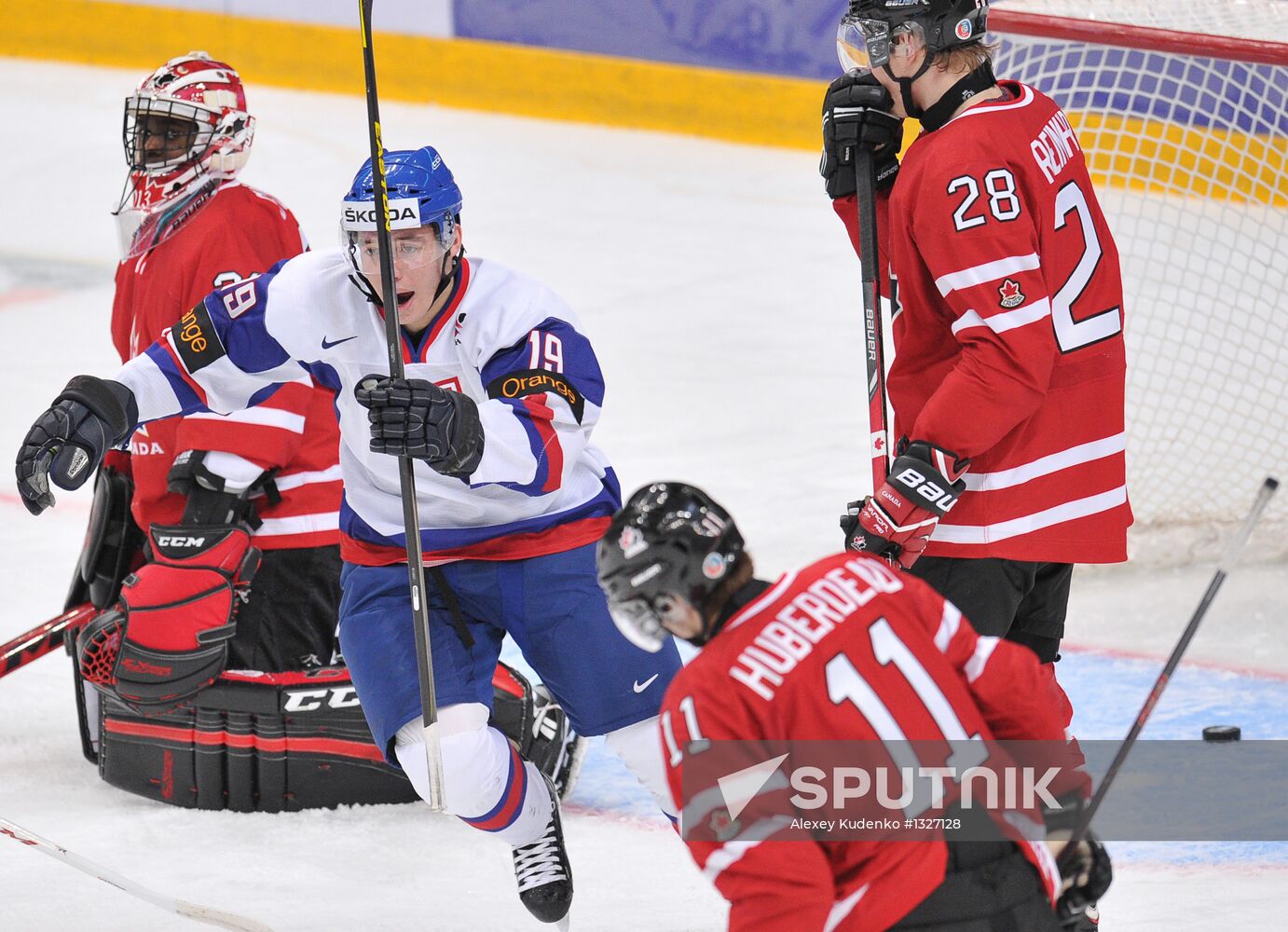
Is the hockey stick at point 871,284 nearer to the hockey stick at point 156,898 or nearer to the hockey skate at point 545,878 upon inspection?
the hockey skate at point 545,878

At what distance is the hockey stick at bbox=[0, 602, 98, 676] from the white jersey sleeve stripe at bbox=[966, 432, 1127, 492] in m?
2.00

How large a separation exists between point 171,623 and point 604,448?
227 centimetres

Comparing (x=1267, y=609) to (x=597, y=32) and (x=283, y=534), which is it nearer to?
(x=283, y=534)

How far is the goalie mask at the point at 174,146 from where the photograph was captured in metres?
3.82

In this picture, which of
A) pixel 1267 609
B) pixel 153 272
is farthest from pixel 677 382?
pixel 153 272

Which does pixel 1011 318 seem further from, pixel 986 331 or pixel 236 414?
pixel 236 414

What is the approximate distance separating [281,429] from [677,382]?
2.75 m

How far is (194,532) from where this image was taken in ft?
11.8

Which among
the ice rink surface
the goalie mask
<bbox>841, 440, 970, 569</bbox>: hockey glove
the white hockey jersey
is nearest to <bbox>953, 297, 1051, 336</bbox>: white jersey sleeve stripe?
<bbox>841, 440, 970, 569</bbox>: hockey glove

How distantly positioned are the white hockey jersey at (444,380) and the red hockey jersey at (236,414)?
53 centimetres

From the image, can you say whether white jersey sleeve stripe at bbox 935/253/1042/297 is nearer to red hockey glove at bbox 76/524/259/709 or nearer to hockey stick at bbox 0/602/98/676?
red hockey glove at bbox 76/524/259/709

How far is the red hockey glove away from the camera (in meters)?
3.53

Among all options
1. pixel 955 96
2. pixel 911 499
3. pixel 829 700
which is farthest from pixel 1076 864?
pixel 955 96

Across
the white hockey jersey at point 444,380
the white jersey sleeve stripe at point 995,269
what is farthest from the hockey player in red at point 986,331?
the white hockey jersey at point 444,380
